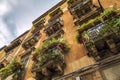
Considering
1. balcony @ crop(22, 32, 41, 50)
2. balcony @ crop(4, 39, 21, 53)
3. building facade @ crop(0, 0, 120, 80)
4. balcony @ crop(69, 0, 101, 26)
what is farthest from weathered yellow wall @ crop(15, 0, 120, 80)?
balcony @ crop(4, 39, 21, 53)

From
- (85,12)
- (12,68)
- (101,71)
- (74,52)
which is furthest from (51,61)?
(85,12)

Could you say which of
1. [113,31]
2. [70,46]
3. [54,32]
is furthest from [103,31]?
[54,32]

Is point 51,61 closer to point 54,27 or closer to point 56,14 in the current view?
point 54,27

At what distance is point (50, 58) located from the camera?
1292cm

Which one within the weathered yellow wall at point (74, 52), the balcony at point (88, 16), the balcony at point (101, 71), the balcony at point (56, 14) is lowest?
the balcony at point (101, 71)

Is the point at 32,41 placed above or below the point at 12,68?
below

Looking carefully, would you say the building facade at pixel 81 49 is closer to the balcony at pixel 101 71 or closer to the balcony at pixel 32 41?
the balcony at pixel 101 71

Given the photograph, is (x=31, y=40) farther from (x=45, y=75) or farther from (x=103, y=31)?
(x=103, y=31)

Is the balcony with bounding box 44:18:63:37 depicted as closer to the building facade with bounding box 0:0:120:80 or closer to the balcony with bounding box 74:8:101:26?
the building facade with bounding box 0:0:120:80

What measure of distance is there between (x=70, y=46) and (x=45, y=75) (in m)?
2.97

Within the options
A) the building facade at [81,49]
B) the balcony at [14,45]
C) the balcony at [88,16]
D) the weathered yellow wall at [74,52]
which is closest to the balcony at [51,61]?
the building facade at [81,49]

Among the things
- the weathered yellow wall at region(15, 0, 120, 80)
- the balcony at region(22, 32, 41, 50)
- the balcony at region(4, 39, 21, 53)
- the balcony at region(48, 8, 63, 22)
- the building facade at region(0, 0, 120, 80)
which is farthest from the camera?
the balcony at region(4, 39, 21, 53)

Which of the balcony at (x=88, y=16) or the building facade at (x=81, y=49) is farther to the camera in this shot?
the balcony at (x=88, y=16)

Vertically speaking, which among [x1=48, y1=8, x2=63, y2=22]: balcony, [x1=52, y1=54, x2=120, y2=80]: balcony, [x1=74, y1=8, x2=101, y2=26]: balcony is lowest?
[x1=52, y1=54, x2=120, y2=80]: balcony
